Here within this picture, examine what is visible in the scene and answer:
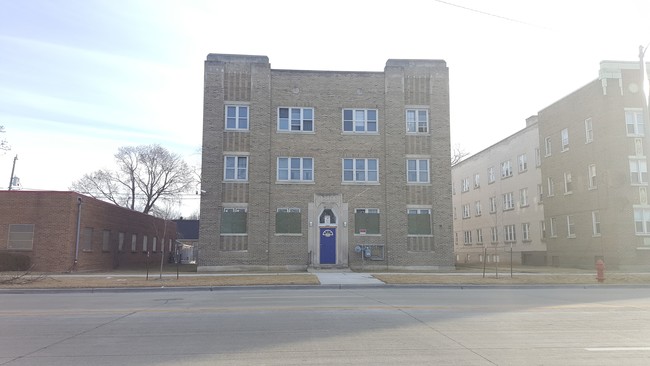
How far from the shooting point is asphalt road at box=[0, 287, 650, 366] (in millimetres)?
7168

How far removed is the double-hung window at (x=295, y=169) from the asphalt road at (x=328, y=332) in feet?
53.7

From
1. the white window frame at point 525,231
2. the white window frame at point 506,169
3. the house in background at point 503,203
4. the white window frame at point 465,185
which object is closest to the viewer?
the house in background at point 503,203

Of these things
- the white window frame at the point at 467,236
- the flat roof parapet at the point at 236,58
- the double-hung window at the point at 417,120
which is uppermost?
the flat roof parapet at the point at 236,58

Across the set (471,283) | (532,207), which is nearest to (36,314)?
(471,283)

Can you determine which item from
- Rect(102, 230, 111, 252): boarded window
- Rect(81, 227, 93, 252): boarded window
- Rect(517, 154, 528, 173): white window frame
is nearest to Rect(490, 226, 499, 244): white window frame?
Rect(517, 154, 528, 173): white window frame

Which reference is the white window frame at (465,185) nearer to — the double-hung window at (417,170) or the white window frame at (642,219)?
the white window frame at (642,219)

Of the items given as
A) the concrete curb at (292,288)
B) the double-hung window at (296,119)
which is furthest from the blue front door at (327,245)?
the concrete curb at (292,288)

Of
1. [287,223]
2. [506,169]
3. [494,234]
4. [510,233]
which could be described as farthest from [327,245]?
[494,234]

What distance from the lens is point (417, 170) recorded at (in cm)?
3122

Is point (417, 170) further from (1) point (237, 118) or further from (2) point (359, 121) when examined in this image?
(1) point (237, 118)

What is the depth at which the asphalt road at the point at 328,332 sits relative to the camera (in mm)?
7168

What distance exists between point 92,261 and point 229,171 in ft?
32.9

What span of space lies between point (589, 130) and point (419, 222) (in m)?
13.6

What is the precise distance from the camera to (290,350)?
7605 mm
